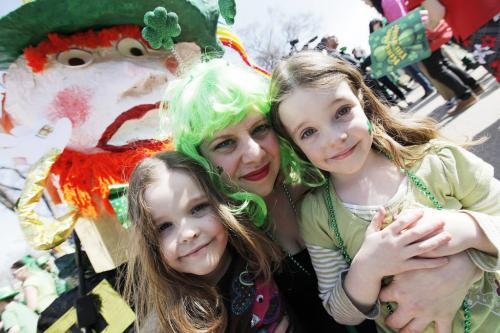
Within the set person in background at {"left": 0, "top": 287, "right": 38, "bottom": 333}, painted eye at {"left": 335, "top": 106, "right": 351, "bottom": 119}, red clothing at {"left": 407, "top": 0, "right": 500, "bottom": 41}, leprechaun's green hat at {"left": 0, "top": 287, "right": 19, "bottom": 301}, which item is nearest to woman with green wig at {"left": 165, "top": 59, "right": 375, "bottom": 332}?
painted eye at {"left": 335, "top": 106, "right": 351, "bottom": 119}

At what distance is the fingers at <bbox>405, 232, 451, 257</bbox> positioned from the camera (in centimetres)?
110

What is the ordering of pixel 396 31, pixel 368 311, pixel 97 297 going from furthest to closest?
pixel 396 31
pixel 97 297
pixel 368 311

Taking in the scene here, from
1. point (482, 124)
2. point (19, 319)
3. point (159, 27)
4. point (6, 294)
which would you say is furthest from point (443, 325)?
point (6, 294)

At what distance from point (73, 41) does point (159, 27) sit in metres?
0.46

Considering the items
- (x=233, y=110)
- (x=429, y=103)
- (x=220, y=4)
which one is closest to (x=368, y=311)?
(x=233, y=110)

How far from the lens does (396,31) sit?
286cm

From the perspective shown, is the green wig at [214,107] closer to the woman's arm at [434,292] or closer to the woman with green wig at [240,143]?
the woman with green wig at [240,143]

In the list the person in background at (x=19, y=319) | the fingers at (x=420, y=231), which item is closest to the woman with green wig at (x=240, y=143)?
the fingers at (x=420, y=231)

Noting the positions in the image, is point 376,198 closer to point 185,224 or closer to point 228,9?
point 185,224

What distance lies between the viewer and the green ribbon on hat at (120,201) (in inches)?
62.8

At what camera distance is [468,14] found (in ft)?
7.29

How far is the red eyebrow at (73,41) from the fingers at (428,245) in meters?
1.52

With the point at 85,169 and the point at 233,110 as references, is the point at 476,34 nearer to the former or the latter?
the point at 233,110

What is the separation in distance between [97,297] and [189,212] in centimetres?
65
